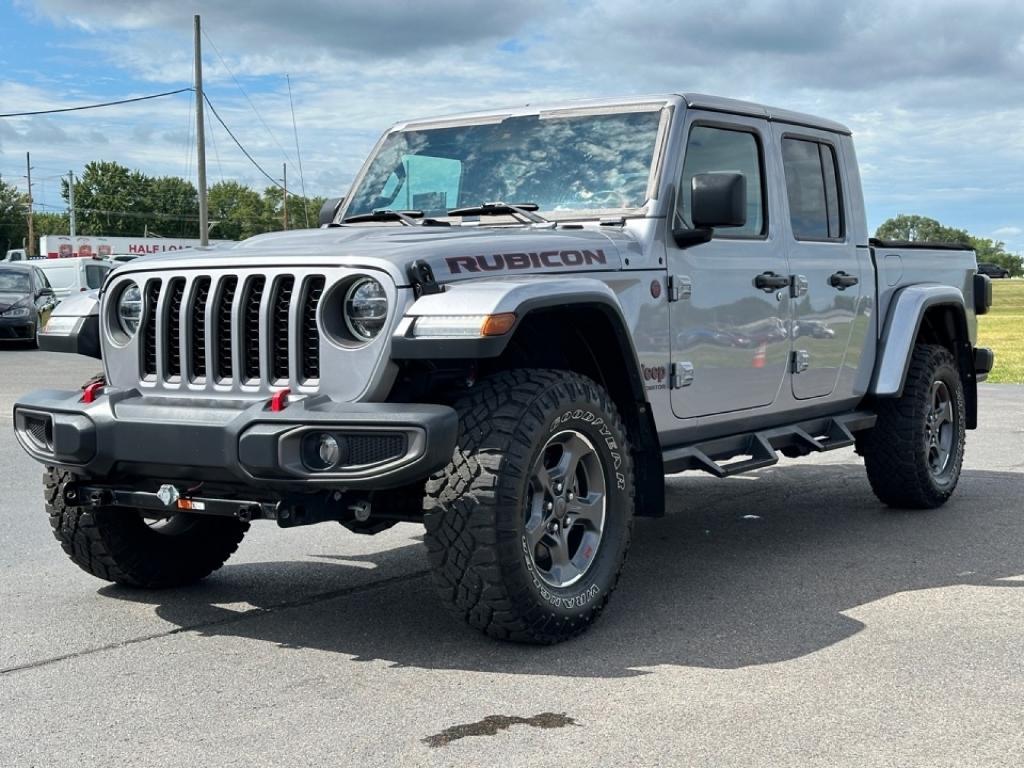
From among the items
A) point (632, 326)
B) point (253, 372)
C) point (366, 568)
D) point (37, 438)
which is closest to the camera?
point (253, 372)

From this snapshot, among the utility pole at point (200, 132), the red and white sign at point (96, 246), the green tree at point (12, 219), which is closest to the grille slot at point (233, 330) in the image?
the utility pole at point (200, 132)

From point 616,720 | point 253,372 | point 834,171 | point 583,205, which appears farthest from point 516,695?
point 834,171

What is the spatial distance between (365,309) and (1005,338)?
3116cm

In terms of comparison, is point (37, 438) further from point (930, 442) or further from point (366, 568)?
point (930, 442)

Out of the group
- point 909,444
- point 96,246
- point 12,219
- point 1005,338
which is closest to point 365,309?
point 909,444

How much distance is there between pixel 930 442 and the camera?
8086 mm

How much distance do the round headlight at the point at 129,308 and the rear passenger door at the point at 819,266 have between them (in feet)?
10.2

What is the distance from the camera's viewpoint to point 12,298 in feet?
85.7

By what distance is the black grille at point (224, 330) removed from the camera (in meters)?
4.97

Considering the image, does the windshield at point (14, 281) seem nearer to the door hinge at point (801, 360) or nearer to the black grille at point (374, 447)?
the door hinge at point (801, 360)

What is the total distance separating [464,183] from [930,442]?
3.32 metres

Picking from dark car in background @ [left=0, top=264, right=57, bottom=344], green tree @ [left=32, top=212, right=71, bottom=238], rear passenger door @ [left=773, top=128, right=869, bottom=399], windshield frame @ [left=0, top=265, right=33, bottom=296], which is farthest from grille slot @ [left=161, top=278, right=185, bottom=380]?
green tree @ [left=32, top=212, right=71, bottom=238]

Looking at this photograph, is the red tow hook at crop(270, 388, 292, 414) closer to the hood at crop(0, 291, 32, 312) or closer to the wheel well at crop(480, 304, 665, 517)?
the wheel well at crop(480, 304, 665, 517)

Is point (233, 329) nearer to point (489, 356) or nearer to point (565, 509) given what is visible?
point (489, 356)
